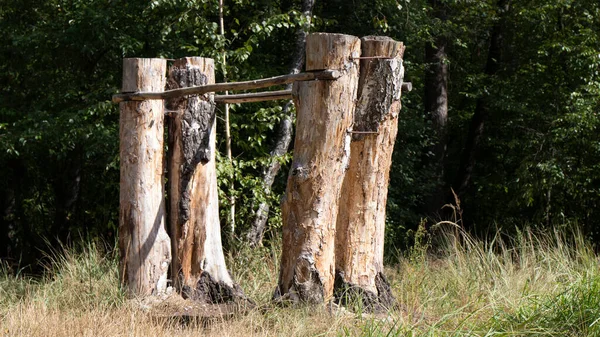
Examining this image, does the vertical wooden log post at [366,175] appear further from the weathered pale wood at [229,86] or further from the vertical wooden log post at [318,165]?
the weathered pale wood at [229,86]

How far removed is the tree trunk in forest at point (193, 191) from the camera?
6375 mm

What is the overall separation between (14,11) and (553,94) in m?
8.09

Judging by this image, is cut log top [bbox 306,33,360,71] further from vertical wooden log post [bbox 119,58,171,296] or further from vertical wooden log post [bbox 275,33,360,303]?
vertical wooden log post [bbox 119,58,171,296]

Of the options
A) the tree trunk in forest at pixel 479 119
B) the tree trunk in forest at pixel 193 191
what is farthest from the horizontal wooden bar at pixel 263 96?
the tree trunk in forest at pixel 479 119

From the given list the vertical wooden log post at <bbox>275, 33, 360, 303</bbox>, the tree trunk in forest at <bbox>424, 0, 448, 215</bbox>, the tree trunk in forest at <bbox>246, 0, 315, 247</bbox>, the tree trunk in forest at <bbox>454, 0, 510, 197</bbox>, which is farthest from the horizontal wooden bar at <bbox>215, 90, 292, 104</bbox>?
the tree trunk in forest at <bbox>454, 0, 510, 197</bbox>

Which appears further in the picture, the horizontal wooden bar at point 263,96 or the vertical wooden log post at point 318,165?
the horizontal wooden bar at point 263,96

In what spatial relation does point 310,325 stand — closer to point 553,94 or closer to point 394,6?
point 394,6

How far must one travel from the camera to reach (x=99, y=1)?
1018 centimetres

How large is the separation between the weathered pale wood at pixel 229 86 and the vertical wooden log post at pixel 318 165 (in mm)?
52

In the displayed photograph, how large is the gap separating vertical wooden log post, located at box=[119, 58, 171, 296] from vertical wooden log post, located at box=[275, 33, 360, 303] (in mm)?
1176

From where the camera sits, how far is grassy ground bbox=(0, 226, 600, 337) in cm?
498

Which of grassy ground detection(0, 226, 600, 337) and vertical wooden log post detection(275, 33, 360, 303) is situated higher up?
vertical wooden log post detection(275, 33, 360, 303)

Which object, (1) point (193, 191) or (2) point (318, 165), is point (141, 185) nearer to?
(1) point (193, 191)

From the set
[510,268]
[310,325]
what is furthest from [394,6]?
[310,325]
